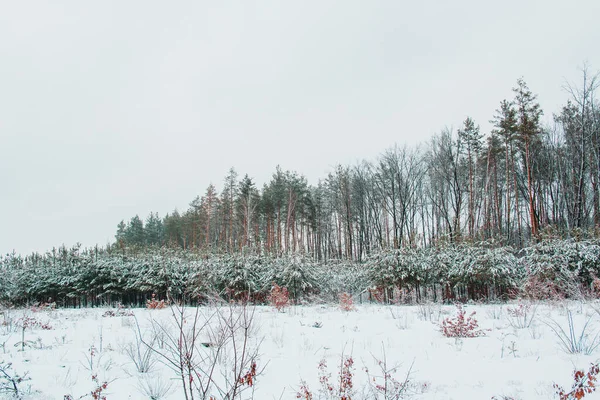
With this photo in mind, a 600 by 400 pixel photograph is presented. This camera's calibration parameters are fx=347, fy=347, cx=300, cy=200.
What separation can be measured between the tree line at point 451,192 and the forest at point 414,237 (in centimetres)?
11

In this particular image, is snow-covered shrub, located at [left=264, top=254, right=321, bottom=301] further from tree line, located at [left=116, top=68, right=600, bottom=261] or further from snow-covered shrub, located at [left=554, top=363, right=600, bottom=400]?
snow-covered shrub, located at [left=554, top=363, right=600, bottom=400]

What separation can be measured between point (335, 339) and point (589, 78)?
1774 cm

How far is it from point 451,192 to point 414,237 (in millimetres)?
13398

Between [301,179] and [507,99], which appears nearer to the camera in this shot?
[507,99]

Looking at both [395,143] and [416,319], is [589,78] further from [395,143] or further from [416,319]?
[416,319]

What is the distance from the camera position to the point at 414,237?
1362cm

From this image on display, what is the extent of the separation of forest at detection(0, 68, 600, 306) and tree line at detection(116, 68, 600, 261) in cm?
11

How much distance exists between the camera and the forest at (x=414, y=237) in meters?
12.3

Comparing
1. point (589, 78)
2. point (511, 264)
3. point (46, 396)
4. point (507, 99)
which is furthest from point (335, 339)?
point (507, 99)

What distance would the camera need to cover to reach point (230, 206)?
36.2 m

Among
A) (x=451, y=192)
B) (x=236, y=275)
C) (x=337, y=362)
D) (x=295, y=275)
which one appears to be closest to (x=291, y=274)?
(x=295, y=275)

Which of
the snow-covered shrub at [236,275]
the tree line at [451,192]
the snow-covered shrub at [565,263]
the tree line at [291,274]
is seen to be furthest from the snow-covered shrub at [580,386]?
the snow-covered shrub at [236,275]

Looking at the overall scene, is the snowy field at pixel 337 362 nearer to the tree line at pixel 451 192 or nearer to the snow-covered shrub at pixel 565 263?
the snow-covered shrub at pixel 565 263

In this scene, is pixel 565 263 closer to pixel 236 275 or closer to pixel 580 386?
pixel 580 386
